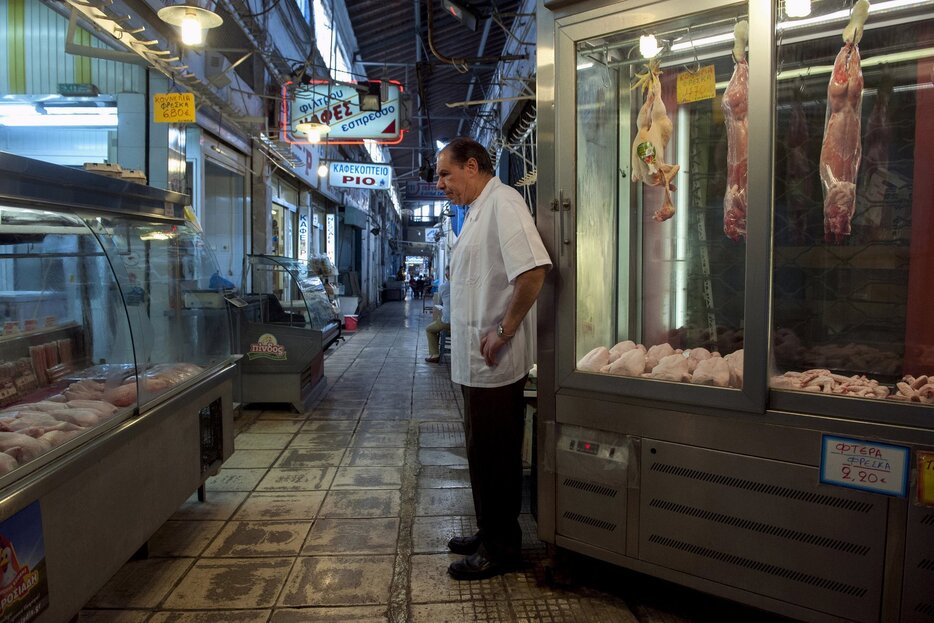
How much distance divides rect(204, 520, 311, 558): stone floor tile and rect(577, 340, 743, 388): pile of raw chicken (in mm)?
1820

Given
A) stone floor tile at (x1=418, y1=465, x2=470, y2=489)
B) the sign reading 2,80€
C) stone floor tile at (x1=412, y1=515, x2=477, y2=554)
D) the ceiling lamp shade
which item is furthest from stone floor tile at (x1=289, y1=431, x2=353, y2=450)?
the sign reading 2,80€

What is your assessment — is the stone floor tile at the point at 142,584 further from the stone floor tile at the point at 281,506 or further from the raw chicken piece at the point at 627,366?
the raw chicken piece at the point at 627,366

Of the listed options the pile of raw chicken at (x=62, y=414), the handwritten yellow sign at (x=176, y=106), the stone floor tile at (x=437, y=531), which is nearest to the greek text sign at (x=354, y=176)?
the handwritten yellow sign at (x=176, y=106)

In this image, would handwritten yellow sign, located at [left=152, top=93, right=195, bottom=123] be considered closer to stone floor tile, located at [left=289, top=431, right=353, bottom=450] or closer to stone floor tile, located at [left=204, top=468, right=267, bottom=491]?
stone floor tile, located at [left=289, top=431, right=353, bottom=450]

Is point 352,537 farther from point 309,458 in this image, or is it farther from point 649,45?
point 649,45

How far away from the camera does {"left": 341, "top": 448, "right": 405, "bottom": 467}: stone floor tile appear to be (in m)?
4.56

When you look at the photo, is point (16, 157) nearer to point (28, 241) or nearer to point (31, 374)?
point (28, 241)

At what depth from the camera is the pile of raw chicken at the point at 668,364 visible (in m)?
2.58

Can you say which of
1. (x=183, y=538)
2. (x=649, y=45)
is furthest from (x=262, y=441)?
(x=649, y=45)

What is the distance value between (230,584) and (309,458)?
6.17 ft

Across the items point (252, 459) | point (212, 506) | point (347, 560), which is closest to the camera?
point (347, 560)

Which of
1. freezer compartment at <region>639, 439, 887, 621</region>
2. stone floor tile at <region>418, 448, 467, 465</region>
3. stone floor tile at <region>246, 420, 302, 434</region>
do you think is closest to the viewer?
freezer compartment at <region>639, 439, 887, 621</region>

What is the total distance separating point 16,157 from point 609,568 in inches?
118

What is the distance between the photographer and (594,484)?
2.71m
